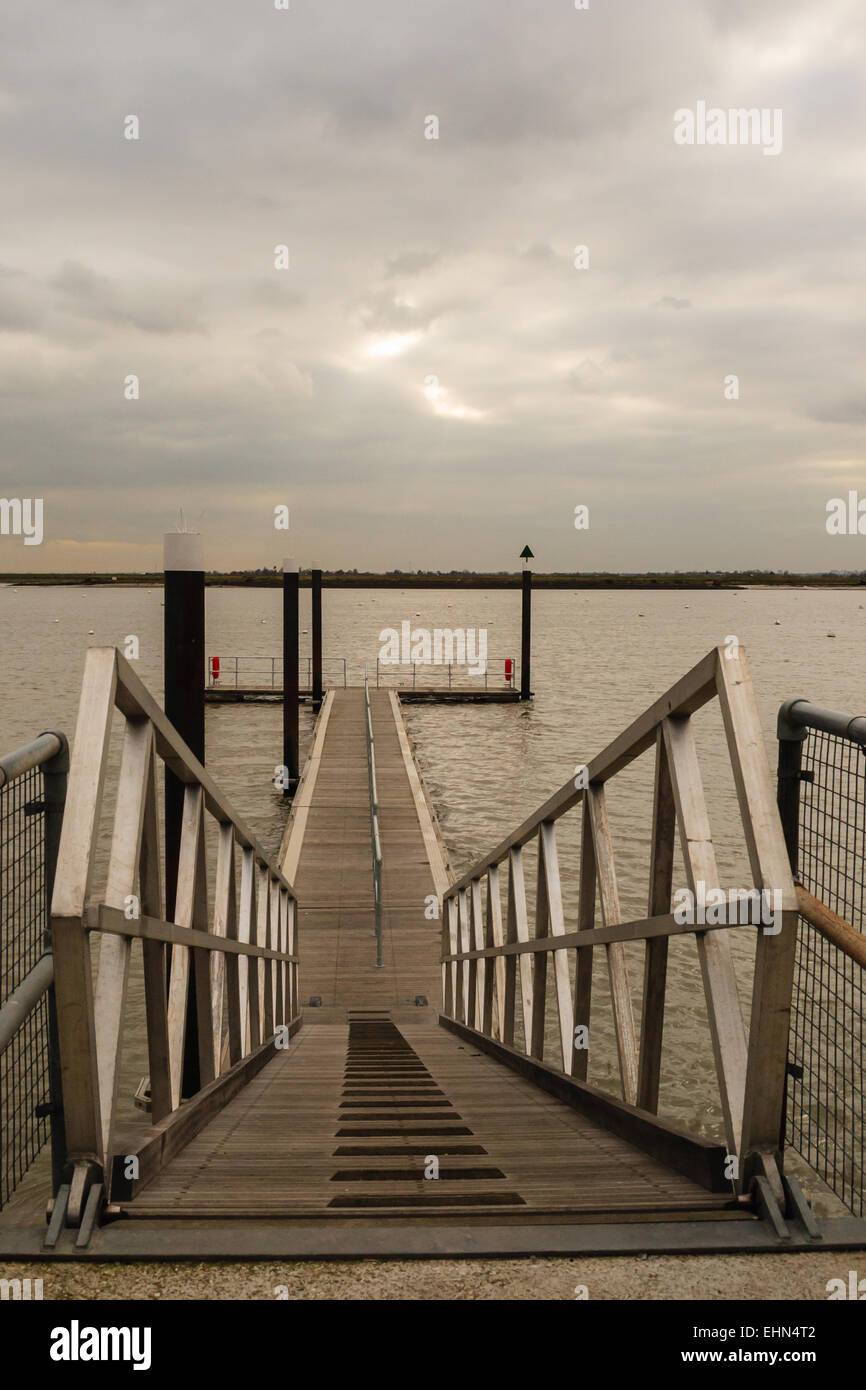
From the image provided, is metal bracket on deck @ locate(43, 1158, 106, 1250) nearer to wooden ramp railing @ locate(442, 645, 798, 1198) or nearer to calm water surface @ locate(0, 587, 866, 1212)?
wooden ramp railing @ locate(442, 645, 798, 1198)

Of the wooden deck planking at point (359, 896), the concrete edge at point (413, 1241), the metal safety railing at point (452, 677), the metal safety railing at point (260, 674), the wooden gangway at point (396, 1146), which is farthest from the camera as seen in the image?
the metal safety railing at point (452, 677)

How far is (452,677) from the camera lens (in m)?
48.8

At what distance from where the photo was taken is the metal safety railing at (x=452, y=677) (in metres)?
36.4

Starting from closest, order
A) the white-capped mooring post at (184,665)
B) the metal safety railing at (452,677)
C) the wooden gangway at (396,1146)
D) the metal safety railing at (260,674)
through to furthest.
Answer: the wooden gangway at (396,1146) → the white-capped mooring post at (184,665) → the metal safety railing at (260,674) → the metal safety railing at (452,677)

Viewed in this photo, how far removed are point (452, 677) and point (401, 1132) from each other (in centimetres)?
4588

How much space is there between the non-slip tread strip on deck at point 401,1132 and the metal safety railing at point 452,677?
28.4 metres

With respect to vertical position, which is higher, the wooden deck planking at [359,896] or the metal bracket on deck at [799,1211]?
the metal bracket on deck at [799,1211]

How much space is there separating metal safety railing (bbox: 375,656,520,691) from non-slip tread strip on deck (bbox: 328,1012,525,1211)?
28405 millimetres

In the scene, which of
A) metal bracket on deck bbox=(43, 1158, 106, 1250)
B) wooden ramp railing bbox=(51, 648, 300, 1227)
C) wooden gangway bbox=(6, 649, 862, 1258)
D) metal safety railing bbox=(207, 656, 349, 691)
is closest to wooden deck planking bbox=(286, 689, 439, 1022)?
wooden gangway bbox=(6, 649, 862, 1258)

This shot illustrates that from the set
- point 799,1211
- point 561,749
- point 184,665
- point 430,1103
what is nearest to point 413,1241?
point 799,1211

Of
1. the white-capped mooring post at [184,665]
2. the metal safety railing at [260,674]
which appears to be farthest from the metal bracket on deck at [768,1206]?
the metal safety railing at [260,674]

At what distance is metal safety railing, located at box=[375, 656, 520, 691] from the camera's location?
36.4 metres

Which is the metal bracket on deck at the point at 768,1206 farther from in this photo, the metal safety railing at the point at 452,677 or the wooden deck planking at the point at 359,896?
the metal safety railing at the point at 452,677

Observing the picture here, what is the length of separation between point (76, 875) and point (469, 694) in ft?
103
